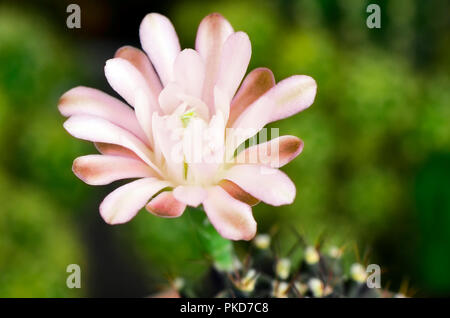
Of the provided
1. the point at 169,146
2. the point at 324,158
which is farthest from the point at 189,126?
the point at 324,158

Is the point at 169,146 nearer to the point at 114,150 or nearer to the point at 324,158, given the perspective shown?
the point at 114,150

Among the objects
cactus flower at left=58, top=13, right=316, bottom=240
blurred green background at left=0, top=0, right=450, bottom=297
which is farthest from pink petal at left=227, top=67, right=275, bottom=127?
blurred green background at left=0, top=0, right=450, bottom=297

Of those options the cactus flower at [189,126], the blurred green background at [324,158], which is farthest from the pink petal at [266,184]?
the blurred green background at [324,158]

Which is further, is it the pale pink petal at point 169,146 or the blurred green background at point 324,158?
the blurred green background at point 324,158

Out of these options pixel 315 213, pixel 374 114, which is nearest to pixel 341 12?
pixel 374 114

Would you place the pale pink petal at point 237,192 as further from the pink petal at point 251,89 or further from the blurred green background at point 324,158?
the blurred green background at point 324,158

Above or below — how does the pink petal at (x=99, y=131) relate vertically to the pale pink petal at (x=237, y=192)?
above

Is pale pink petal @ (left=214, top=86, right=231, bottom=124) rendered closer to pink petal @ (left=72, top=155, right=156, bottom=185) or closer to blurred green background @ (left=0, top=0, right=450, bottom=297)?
pink petal @ (left=72, top=155, right=156, bottom=185)

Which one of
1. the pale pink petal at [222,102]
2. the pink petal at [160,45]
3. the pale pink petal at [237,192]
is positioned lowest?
the pale pink petal at [237,192]
